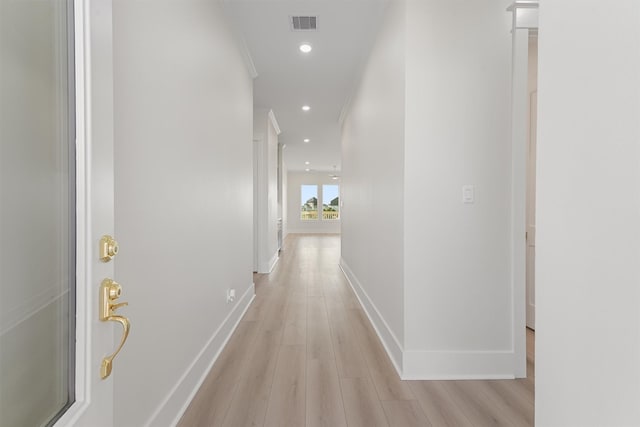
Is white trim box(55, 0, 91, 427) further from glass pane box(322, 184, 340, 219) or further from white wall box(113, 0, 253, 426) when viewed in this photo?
glass pane box(322, 184, 340, 219)

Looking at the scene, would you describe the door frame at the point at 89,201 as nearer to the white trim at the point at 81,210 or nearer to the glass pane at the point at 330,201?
the white trim at the point at 81,210

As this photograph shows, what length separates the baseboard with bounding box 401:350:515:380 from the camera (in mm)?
2023

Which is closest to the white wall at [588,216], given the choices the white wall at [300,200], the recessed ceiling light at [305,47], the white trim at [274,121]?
the recessed ceiling light at [305,47]

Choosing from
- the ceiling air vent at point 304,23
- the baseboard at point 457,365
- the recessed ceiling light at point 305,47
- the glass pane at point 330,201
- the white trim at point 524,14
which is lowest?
the baseboard at point 457,365

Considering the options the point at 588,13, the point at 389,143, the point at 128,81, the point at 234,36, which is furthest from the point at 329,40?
the point at 588,13

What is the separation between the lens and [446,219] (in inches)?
80.4

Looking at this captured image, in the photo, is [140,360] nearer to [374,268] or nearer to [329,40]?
[374,268]

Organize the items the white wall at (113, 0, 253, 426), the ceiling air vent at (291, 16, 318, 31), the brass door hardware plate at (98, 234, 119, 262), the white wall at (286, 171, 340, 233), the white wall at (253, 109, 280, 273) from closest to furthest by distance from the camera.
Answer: the brass door hardware plate at (98, 234, 119, 262), the white wall at (113, 0, 253, 426), the ceiling air vent at (291, 16, 318, 31), the white wall at (253, 109, 280, 273), the white wall at (286, 171, 340, 233)

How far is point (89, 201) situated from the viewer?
625 millimetres

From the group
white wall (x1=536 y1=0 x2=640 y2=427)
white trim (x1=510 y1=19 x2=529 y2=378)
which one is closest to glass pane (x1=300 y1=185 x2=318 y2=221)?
white trim (x1=510 y1=19 x2=529 y2=378)

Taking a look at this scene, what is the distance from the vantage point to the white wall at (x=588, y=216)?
22.8 inches

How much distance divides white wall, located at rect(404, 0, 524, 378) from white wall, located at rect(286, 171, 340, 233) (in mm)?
11755

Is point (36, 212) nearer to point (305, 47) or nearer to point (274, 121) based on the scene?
point (305, 47)

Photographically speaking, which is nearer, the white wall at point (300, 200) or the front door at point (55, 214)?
the front door at point (55, 214)
